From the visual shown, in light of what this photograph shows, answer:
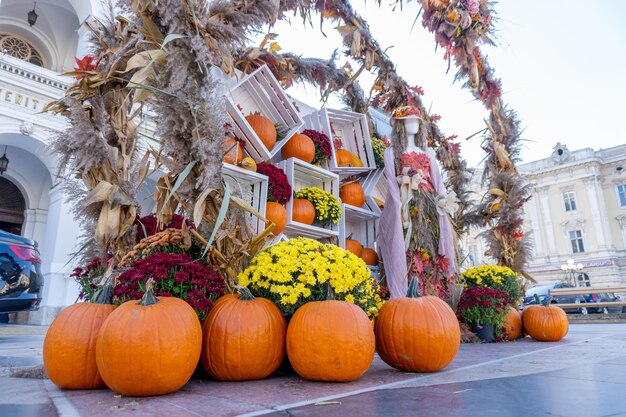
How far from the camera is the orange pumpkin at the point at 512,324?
11.2ft

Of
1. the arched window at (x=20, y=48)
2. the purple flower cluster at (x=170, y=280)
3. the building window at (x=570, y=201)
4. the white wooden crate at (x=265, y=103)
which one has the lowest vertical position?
the purple flower cluster at (x=170, y=280)

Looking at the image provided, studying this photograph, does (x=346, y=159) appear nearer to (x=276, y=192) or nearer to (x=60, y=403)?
(x=276, y=192)

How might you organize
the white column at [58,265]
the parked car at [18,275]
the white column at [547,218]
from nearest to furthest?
the parked car at [18,275] < the white column at [58,265] < the white column at [547,218]

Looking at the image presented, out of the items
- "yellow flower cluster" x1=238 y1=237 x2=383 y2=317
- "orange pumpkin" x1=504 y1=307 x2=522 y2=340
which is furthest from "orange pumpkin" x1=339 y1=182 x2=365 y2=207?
"yellow flower cluster" x1=238 y1=237 x2=383 y2=317

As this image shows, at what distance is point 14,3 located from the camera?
806 centimetres

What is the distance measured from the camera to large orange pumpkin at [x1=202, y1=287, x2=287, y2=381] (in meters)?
1.61

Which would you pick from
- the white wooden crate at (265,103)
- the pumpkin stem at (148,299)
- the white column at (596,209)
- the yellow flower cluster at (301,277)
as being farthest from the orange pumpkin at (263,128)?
the white column at (596,209)

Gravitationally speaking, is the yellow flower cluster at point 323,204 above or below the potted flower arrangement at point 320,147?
below

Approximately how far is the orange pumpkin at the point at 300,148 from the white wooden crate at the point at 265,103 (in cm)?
7

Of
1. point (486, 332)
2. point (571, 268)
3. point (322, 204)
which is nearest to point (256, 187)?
point (322, 204)

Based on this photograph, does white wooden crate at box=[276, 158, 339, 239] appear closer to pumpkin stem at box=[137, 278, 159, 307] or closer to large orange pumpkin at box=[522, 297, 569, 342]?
pumpkin stem at box=[137, 278, 159, 307]

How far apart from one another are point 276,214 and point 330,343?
1.45 m

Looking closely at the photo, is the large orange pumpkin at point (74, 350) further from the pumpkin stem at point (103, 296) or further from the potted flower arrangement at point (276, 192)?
the potted flower arrangement at point (276, 192)

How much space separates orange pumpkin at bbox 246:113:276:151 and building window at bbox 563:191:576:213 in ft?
101
